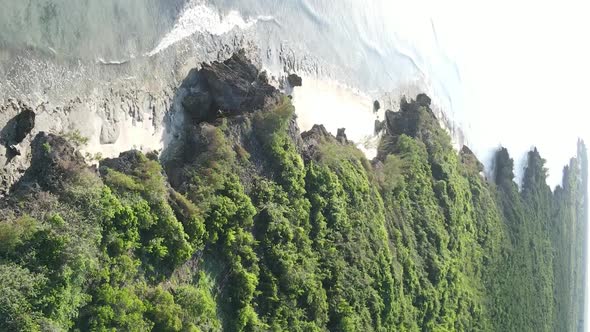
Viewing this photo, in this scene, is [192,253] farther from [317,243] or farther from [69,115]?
[317,243]

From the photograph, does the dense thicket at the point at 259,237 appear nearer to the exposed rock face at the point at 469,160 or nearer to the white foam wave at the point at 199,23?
the exposed rock face at the point at 469,160

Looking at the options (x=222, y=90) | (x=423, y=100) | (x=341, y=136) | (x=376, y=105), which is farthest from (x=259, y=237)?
(x=423, y=100)

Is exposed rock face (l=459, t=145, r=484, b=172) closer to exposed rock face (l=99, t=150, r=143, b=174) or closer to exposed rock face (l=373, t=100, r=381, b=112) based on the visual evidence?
exposed rock face (l=373, t=100, r=381, b=112)

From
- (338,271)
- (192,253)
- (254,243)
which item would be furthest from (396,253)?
(192,253)

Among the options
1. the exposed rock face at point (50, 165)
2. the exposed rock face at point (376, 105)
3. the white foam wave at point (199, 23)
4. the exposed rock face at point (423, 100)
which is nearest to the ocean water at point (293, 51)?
the white foam wave at point (199, 23)

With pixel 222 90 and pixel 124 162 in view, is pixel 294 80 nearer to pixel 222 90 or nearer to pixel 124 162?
pixel 222 90

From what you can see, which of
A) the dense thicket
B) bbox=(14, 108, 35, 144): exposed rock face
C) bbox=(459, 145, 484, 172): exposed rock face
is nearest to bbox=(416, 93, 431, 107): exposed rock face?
the dense thicket
